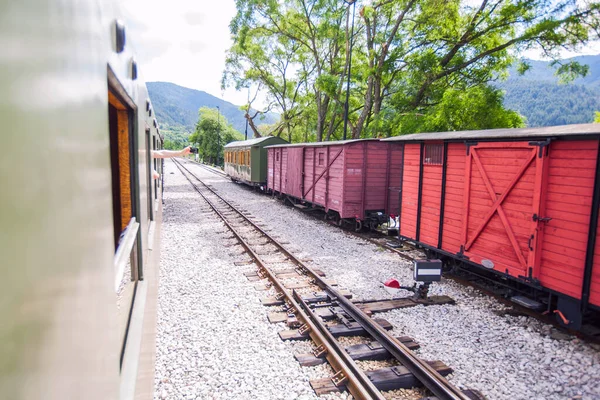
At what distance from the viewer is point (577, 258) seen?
5391mm

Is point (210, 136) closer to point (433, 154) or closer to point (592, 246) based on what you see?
point (433, 154)

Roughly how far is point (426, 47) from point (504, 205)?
1751 cm

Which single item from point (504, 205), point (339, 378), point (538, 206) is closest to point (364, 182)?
point (504, 205)

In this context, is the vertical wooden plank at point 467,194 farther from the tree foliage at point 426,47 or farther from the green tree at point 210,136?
the green tree at point 210,136

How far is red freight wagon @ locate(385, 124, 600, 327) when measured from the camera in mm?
5324

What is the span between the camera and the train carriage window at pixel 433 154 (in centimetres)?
819

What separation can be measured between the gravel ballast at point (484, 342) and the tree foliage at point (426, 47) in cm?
1091

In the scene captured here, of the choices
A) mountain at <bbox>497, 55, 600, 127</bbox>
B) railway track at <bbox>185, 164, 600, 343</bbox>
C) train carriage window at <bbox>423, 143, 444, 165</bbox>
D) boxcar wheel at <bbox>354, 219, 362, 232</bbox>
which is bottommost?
railway track at <bbox>185, 164, 600, 343</bbox>

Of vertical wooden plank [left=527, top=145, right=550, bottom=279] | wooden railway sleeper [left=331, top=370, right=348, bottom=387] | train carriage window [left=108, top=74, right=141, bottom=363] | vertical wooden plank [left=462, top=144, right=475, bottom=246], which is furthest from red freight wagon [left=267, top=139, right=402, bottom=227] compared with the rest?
train carriage window [left=108, top=74, right=141, bottom=363]

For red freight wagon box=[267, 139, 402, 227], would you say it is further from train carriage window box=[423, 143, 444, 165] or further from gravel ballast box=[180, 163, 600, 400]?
gravel ballast box=[180, 163, 600, 400]

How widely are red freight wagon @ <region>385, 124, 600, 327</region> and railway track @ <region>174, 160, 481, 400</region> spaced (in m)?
2.47

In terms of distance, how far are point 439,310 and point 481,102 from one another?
12.1 metres

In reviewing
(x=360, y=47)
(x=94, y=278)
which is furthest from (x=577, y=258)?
(x=360, y=47)

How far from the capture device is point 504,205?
658 cm
